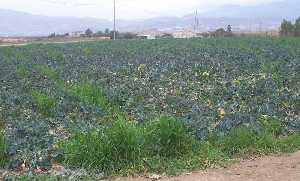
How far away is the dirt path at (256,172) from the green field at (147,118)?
26 centimetres

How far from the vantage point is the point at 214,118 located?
30.7 feet

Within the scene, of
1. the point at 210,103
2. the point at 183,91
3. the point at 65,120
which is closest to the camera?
the point at 65,120

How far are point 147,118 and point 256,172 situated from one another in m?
2.73

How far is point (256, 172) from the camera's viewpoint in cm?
679

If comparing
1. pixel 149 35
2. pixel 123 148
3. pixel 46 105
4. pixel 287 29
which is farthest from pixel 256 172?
pixel 149 35

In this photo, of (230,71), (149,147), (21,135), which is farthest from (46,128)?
(230,71)

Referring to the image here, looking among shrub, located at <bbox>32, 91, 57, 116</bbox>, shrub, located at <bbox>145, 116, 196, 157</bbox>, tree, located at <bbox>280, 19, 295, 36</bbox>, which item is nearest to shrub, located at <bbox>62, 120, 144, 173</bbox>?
shrub, located at <bbox>145, 116, 196, 157</bbox>

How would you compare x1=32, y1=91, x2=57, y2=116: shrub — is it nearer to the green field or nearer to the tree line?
the green field

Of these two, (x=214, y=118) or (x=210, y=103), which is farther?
(x=210, y=103)

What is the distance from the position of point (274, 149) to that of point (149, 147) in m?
1.87

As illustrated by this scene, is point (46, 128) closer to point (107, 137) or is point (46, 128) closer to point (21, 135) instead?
point (21, 135)

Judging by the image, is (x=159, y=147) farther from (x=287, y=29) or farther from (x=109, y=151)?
(x=287, y=29)

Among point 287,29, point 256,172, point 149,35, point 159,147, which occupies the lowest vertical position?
point 149,35

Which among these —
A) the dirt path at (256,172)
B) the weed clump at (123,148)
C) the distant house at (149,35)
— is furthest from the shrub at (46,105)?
the distant house at (149,35)
